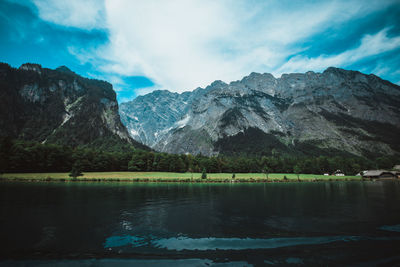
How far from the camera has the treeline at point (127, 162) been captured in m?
92.2

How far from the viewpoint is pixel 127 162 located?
416 ft

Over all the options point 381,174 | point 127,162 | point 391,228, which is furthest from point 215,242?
point 381,174

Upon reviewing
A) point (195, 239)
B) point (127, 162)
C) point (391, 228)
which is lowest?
point (195, 239)

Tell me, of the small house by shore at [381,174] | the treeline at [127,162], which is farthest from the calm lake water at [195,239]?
the small house by shore at [381,174]

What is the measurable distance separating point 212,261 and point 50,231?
14.4 metres

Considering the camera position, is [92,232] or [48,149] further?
[48,149]

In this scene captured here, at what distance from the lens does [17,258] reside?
12.1m

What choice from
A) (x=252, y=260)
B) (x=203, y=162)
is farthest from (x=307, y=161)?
(x=252, y=260)

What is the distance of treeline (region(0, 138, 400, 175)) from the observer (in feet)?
302

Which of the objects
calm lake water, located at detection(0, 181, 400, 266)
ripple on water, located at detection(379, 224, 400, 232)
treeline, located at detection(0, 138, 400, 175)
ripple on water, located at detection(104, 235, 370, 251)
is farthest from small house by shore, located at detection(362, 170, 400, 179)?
ripple on water, located at detection(104, 235, 370, 251)

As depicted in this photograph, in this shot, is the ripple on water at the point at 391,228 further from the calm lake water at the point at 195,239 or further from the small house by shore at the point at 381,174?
the small house by shore at the point at 381,174

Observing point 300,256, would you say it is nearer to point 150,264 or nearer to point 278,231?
point 278,231

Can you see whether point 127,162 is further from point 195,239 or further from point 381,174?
point 381,174

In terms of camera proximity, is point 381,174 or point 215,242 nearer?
point 215,242
